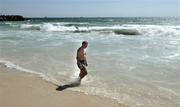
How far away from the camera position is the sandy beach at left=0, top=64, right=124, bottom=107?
556 cm

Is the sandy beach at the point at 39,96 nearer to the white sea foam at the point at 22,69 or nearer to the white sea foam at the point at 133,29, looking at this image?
the white sea foam at the point at 22,69

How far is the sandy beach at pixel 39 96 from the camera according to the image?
5.56 m

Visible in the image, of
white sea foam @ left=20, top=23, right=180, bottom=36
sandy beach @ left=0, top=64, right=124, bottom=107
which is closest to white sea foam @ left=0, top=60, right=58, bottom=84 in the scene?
sandy beach @ left=0, top=64, right=124, bottom=107

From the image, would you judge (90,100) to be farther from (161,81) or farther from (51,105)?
(161,81)

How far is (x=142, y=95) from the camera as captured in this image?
6.43m

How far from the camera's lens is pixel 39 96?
5.98 m

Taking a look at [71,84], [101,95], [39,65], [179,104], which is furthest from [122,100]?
[39,65]

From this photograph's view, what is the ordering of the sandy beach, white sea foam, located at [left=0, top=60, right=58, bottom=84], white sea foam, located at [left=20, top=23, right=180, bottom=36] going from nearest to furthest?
the sandy beach → white sea foam, located at [left=0, top=60, right=58, bottom=84] → white sea foam, located at [left=20, top=23, right=180, bottom=36]

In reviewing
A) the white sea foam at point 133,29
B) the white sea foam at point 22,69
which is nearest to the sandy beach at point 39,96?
the white sea foam at point 22,69

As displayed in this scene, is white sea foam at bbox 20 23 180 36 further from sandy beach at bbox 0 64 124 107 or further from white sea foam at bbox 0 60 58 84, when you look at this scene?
sandy beach at bbox 0 64 124 107

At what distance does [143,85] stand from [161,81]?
2.33ft

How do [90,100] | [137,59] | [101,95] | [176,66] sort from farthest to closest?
[137,59] → [176,66] → [101,95] → [90,100]

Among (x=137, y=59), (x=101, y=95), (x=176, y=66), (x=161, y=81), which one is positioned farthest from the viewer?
(x=137, y=59)

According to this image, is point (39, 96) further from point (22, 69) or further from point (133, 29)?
point (133, 29)
